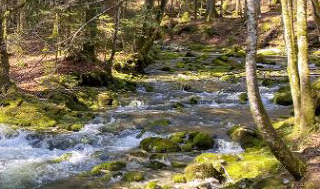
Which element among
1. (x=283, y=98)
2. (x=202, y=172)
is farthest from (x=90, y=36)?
(x=202, y=172)

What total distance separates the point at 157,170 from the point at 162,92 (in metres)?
10.7

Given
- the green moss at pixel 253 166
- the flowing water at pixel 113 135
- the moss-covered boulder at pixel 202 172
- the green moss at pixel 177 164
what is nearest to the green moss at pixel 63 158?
the flowing water at pixel 113 135

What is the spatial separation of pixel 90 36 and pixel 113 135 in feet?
27.0

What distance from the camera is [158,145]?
11.7 metres

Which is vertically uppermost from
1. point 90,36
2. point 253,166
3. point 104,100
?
point 90,36

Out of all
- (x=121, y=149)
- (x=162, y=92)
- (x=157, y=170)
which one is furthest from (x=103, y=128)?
(x=162, y=92)

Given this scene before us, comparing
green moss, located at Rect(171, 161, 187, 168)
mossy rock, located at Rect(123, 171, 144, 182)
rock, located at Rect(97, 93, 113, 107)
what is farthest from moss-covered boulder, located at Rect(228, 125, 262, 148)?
rock, located at Rect(97, 93, 113, 107)

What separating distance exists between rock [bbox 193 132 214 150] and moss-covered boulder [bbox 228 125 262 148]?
784 millimetres

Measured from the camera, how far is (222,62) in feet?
95.3

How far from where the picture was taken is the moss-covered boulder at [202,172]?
8.98 metres

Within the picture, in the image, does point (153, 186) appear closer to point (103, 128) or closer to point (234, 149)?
point (234, 149)

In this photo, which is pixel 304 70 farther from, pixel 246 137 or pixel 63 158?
pixel 63 158

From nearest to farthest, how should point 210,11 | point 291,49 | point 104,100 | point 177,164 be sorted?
point 291,49 → point 177,164 → point 104,100 → point 210,11

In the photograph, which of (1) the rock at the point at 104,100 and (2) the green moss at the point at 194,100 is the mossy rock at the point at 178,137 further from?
(1) the rock at the point at 104,100
